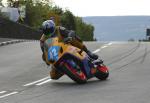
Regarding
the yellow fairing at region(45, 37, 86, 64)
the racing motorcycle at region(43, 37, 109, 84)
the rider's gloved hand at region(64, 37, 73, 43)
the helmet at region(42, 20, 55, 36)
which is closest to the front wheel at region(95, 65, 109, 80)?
the racing motorcycle at region(43, 37, 109, 84)

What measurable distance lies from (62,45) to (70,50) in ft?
0.70

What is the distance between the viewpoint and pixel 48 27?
14078mm

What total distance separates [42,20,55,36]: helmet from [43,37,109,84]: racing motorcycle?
166 millimetres

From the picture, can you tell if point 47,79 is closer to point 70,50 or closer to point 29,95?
point 70,50

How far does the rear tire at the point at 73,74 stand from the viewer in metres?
13.9

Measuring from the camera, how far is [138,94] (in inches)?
459

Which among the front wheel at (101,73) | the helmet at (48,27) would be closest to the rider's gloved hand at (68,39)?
the helmet at (48,27)

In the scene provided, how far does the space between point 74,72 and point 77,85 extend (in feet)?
0.99

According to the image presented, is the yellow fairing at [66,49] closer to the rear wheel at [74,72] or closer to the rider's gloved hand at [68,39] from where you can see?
the rider's gloved hand at [68,39]

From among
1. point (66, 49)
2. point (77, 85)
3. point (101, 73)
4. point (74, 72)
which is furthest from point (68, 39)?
point (101, 73)

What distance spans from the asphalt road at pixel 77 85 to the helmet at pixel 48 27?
1226 millimetres

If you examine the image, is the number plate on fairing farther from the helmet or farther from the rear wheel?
the helmet

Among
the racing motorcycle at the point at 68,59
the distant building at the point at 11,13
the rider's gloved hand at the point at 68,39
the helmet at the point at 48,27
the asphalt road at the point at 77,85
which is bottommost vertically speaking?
the distant building at the point at 11,13

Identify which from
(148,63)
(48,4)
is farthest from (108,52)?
(48,4)
